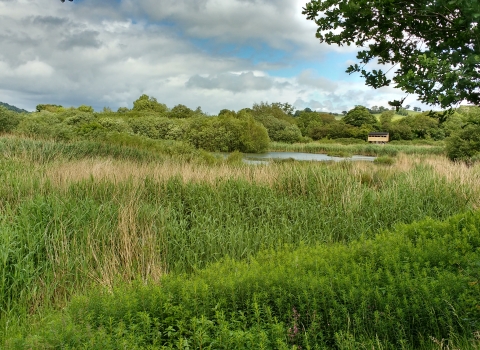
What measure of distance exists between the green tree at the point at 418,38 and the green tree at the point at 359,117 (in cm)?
5919

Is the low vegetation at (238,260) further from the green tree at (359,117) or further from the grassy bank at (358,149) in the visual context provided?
the green tree at (359,117)

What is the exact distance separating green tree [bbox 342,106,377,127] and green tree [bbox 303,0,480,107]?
59187 millimetres

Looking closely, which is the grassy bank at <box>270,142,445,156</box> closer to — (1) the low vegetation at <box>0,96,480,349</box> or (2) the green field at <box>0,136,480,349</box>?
(1) the low vegetation at <box>0,96,480,349</box>

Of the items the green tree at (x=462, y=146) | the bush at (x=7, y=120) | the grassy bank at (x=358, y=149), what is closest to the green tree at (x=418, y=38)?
the green tree at (x=462, y=146)

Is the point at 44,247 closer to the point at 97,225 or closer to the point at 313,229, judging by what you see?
the point at 97,225

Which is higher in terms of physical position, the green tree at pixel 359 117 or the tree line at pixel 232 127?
the green tree at pixel 359 117

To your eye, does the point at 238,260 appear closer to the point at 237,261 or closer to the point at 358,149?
the point at 237,261

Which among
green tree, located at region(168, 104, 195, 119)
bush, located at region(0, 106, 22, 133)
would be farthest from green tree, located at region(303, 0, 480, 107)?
green tree, located at region(168, 104, 195, 119)

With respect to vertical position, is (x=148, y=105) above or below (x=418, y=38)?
above

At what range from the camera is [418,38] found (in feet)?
13.5

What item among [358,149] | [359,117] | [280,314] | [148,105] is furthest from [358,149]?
[280,314]

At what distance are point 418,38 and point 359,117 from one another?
2398 inches

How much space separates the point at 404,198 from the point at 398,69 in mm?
4960

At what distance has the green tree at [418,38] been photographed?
269 centimetres
